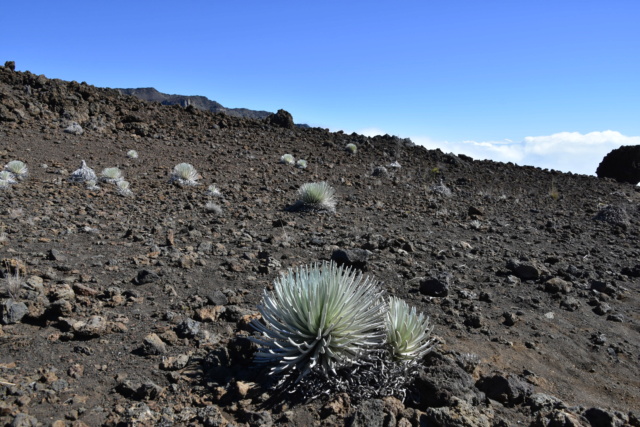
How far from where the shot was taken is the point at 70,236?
4.25 meters

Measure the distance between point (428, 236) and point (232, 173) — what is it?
162 inches

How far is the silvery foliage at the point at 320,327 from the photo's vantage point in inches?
83.4

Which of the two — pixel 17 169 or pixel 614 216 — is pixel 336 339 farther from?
pixel 614 216

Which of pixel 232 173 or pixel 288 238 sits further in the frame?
pixel 232 173

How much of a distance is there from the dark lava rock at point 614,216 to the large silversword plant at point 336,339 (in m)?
6.97

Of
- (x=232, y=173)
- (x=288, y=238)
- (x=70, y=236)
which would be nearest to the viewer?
(x=70, y=236)

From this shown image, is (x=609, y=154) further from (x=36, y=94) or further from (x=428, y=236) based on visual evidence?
(x=36, y=94)

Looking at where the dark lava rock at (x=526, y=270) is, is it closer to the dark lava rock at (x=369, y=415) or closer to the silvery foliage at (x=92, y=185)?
the dark lava rock at (x=369, y=415)

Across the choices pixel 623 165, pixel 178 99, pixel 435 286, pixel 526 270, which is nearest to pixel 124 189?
pixel 435 286

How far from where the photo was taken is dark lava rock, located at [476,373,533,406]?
2.26 meters

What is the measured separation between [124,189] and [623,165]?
50.1 ft

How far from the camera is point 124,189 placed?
6227 mm

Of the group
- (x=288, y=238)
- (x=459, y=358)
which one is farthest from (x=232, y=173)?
(x=459, y=358)

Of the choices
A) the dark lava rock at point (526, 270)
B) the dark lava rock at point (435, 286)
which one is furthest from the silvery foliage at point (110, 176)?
the dark lava rock at point (526, 270)
